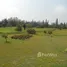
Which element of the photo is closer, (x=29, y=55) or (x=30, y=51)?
(x=29, y=55)

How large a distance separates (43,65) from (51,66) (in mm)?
624

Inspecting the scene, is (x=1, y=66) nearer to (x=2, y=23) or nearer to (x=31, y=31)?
(x=31, y=31)

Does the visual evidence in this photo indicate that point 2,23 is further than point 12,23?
No

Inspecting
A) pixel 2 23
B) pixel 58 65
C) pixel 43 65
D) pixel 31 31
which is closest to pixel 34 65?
pixel 43 65

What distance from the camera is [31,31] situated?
4734cm

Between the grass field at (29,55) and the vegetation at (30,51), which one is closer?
the grass field at (29,55)

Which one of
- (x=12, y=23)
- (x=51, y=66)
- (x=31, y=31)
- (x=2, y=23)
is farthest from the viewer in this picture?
(x=12, y=23)

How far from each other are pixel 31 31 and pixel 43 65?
35895mm

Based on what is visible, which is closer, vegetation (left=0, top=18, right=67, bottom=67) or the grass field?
the grass field

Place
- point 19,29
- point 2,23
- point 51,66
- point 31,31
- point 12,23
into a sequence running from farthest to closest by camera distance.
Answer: point 12,23 → point 2,23 → point 19,29 → point 31,31 → point 51,66

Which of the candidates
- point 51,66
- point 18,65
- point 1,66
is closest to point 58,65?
point 51,66

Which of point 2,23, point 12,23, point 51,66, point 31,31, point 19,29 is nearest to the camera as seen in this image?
point 51,66

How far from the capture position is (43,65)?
1158cm

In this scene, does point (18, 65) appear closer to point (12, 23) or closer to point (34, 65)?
point (34, 65)
